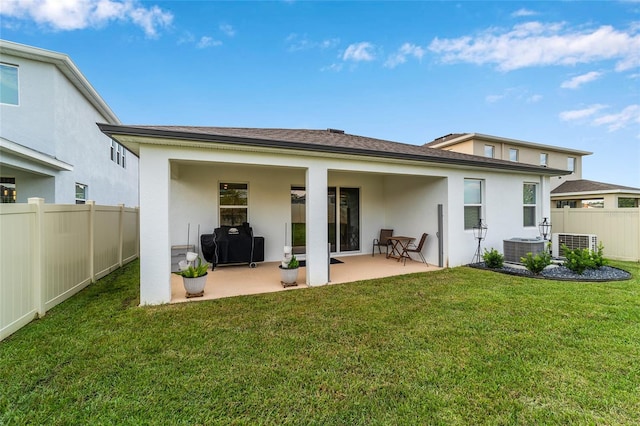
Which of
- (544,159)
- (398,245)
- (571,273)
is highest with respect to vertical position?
(544,159)

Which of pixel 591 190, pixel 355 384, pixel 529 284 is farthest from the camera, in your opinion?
pixel 591 190

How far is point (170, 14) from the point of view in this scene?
8539mm

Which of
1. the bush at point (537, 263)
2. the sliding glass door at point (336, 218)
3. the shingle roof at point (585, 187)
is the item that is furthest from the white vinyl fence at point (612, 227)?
the shingle roof at point (585, 187)

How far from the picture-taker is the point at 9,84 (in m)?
8.30

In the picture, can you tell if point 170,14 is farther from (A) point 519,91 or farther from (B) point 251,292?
(A) point 519,91

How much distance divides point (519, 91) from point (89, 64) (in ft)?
60.5

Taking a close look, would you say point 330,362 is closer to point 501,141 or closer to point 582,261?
point 582,261

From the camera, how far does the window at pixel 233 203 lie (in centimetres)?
773

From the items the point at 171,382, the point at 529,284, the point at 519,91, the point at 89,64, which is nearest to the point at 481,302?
the point at 529,284

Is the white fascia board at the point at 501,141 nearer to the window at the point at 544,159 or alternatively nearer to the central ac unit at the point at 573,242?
the window at the point at 544,159

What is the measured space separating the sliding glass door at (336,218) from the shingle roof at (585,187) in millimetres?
16662

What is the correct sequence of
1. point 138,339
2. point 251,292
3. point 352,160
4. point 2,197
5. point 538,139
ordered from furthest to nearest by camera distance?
point 538,139 → point 2,197 → point 352,160 → point 251,292 → point 138,339

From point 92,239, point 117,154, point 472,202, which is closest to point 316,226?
point 92,239

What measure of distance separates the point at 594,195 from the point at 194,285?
21.8 metres
